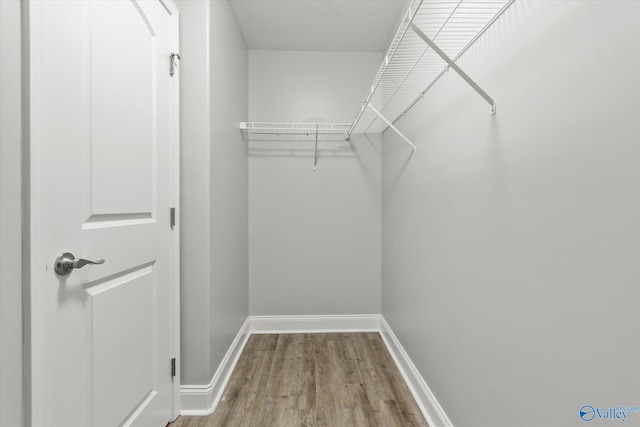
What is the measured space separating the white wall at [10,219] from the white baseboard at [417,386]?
5.11 ft

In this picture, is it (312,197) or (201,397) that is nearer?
(201,397)

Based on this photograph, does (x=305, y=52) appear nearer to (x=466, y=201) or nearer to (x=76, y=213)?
(x=466, y=201)

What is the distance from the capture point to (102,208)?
106cm

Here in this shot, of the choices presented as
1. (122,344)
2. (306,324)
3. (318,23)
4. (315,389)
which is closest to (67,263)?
(122,344)

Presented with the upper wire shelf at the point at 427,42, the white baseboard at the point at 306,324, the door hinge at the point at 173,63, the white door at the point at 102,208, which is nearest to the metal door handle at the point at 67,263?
the white door at the point at 102,208

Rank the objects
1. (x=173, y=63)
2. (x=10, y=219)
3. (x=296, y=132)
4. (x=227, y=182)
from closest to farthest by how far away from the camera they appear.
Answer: (x=10, y=219)
(x=173, y=63)
(x=227, y=182)
(x=296, y=132)

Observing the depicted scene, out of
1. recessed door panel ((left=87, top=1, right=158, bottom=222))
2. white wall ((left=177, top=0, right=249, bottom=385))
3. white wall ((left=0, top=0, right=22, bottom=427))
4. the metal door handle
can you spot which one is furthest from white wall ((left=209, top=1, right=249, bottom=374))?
white wall ((left=0, top=0, right=22, bottom=427))

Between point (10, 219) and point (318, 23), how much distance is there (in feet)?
7.29

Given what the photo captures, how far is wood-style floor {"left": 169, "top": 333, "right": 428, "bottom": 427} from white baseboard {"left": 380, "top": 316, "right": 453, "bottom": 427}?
0.04 m

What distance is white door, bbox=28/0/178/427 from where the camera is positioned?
2.72 feet

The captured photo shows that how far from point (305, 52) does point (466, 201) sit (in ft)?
6.94

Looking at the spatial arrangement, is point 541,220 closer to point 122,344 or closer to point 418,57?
point 418,57

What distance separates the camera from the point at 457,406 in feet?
4.18

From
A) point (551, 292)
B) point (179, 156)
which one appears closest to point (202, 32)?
point (179, 156)
